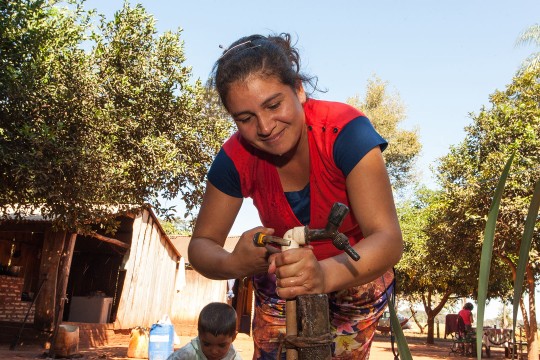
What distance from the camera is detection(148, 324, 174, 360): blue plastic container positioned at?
38.8 ft

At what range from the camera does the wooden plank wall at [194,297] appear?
2492 cm

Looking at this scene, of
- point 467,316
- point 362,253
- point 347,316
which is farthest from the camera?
point 467,316

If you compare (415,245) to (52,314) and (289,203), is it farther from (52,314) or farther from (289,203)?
(289,203)

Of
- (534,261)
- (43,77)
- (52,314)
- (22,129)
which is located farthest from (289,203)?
(534,261)

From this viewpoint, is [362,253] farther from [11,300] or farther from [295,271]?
[11,300]

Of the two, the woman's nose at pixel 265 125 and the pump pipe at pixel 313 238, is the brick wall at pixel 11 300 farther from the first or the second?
the pump pipe at pixel 313 238

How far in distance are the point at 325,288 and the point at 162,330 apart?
430 inches

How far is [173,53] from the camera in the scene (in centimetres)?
1451

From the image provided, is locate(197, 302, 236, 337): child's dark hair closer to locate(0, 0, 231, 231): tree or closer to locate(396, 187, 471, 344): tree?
locate(0, 0, 231, 231): tree

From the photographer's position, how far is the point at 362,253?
6.37 feet

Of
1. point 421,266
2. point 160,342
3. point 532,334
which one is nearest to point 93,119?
point 160,342

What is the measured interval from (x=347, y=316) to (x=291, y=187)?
61 cm

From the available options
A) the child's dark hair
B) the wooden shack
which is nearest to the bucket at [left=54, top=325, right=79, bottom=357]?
the wooden shack

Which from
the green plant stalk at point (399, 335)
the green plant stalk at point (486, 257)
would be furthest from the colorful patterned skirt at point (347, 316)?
the green plant stalk at point (486, 257)
